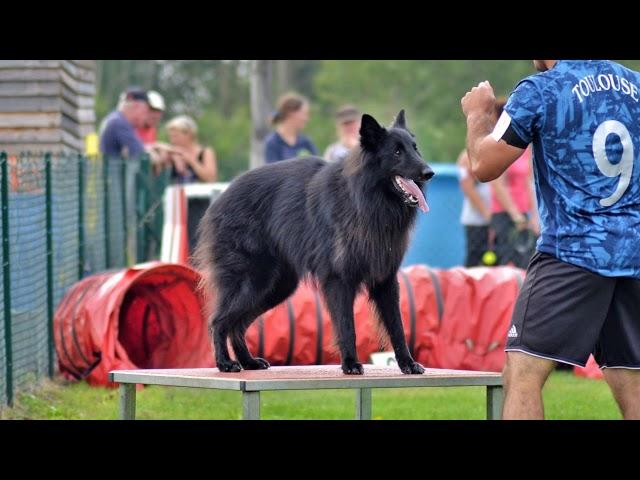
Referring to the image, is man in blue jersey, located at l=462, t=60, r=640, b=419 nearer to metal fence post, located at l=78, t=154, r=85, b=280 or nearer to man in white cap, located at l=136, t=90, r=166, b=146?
metal fence post, located at l=78, t=154, r=85, b=280

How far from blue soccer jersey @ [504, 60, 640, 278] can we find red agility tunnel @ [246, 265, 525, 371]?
478 centimetres

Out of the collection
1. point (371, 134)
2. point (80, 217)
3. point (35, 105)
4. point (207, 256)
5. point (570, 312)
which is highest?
point (35, 105)

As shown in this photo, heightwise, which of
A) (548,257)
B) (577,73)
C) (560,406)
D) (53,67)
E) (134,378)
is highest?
(53,67)

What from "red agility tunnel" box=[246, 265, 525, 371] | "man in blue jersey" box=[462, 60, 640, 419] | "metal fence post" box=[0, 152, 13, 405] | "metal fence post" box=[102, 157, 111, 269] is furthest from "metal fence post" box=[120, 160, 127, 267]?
"man in blue jersey" box=[462, 60, 640, 419]

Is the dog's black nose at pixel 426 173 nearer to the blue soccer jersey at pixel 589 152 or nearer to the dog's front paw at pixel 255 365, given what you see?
the blue soccer jersey at pixel 589 152

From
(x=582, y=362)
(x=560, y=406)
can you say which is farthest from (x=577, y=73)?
(x=560, y=406)

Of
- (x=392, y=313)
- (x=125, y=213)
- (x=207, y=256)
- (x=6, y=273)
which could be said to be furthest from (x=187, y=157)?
(x=392, y=313)

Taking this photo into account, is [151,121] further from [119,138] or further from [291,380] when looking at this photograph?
[291,380]

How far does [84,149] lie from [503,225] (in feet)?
17.2

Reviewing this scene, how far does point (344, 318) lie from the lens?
571 centimetres

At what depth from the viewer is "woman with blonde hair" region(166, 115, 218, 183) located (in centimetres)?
1358

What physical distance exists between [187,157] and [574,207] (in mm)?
9515

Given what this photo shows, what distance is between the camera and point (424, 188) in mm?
5766
